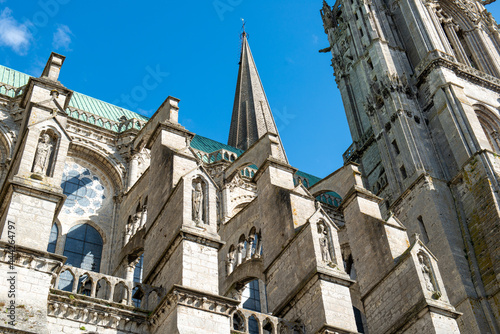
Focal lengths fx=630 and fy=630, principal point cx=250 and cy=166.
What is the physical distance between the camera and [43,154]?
11.7m

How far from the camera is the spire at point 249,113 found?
32156 mm

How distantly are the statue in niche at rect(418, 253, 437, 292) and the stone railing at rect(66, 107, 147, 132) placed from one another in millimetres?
10933

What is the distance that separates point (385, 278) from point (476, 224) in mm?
7007

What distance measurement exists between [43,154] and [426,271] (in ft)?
28.6

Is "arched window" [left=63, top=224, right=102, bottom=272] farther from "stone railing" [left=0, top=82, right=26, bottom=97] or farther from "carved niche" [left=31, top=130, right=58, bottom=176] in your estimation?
"carved niche" [left=31, top=130, right=58, bottom=176]

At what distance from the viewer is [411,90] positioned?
85.9 feet

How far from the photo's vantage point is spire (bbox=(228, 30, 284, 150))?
105 feet

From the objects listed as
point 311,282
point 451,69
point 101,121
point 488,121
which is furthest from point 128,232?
point 488,121

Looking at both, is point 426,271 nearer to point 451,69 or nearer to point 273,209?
point 273,209

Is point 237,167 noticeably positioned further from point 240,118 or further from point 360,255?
point 240,118

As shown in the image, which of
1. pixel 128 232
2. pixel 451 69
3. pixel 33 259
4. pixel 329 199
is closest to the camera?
pixel 33 259

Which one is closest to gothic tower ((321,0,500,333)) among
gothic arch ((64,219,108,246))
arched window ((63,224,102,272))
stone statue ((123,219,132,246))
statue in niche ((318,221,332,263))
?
statue in niche ((318,221,332,263))

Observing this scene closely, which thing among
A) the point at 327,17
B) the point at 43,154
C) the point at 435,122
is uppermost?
the point at 327,17

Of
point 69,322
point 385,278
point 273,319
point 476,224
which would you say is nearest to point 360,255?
point 385,278
